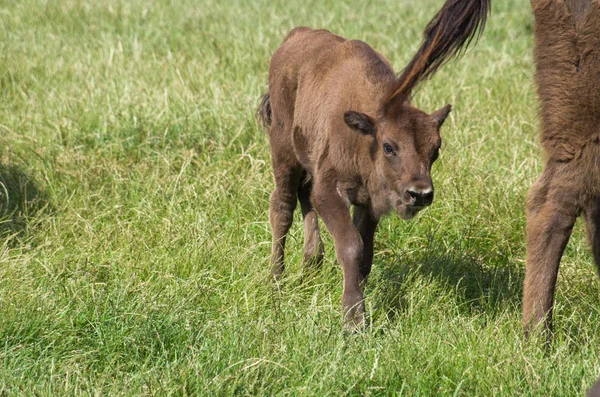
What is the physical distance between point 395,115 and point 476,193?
1.71m

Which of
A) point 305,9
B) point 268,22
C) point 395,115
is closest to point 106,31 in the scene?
point 268,22

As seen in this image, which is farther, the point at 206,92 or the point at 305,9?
the point at 305,9

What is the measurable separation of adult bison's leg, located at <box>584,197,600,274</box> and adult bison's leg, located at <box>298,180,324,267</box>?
1.52 metres

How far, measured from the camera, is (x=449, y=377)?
13.0 ft

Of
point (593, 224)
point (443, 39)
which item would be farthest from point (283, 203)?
point (593, 224)

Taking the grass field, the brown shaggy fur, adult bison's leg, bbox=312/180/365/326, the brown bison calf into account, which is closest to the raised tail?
the brown bison calf

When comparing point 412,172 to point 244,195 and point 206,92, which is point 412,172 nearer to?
point 244,195

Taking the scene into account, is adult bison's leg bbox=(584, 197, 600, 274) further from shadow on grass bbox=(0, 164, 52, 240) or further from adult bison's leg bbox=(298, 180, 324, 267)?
shadow on grass bbox=(0, 164, 52, 240)

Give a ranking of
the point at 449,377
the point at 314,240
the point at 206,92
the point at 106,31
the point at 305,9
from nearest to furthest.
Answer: the point at 449,377 → the point at 314,240 → the point at 206,92 → the point at 106,31 → the point at 305,9

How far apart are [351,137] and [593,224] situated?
1.28 m

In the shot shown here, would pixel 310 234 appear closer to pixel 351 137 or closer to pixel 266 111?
pixel 351 137

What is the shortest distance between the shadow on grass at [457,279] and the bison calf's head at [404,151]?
1.89 feet

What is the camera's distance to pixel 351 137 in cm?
485

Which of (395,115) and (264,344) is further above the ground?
(395,115)
